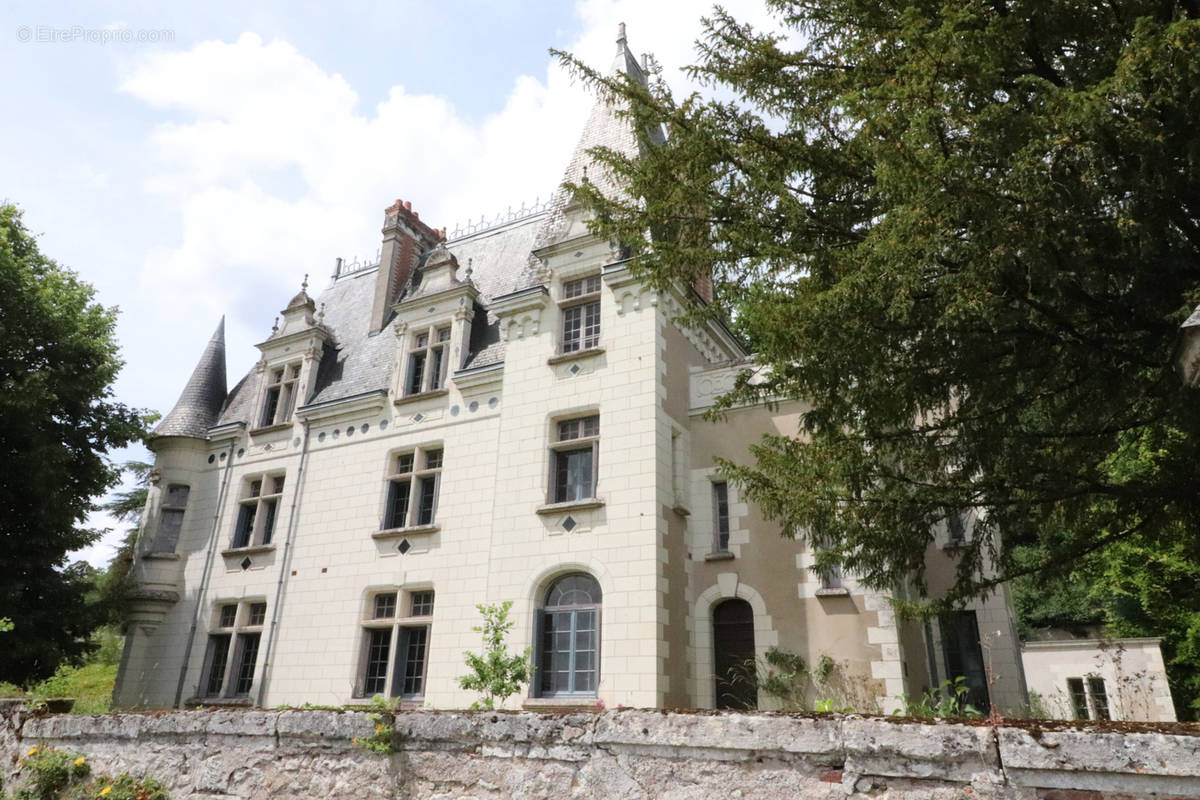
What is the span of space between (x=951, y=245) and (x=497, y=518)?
9267 mm

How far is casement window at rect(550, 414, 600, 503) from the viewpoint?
1262 centimetres

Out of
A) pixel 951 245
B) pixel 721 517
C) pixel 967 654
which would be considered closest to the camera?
pixel 951 245

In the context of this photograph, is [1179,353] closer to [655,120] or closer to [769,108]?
[769,108]

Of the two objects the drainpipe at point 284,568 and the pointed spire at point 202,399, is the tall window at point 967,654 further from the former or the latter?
the pointed spire at point 202,399

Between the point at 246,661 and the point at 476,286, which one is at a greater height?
the point at 476,286

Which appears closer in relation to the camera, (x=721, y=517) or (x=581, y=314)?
(x=721, y=517)

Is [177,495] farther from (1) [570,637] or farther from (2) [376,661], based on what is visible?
(1) [570,637]

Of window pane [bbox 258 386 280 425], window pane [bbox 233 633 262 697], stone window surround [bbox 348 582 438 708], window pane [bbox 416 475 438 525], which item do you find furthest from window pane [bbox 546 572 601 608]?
window pane [bbox 258 386 280 425]

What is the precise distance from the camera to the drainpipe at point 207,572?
15.4 meters

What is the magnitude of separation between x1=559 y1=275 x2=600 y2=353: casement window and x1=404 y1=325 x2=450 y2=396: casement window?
9.70 feet

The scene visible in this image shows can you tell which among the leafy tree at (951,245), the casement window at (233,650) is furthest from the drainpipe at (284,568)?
the leafy tree at (951,245)

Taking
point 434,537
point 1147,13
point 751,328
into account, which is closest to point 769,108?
point 751,328

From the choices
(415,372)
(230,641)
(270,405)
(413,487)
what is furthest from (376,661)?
(270,405)

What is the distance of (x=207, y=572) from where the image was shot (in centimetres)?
1627
